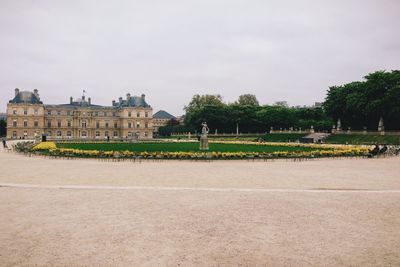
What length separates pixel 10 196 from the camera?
11.5 m

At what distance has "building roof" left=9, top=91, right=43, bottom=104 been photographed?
9631 cm

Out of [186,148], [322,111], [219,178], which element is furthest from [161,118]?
[219,178]

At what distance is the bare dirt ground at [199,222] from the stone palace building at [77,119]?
8572 cm

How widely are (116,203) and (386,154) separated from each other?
26.4 m

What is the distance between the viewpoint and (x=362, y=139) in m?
56.4

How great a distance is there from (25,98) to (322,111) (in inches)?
3217

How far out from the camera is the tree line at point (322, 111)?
2263 inches

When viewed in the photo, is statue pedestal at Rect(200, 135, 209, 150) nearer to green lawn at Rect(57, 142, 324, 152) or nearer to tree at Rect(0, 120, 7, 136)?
green lawn at Rect(57, 142, 324, 152)

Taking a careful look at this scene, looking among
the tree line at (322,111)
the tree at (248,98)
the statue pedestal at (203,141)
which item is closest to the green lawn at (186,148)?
the statue pedestal at (203,141)

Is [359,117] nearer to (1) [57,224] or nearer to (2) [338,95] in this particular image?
(2) [338,95]

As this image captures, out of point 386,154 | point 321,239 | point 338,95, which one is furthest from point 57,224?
point 338,95

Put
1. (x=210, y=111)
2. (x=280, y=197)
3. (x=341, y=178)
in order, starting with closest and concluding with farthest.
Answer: (x=280, y=197)
(x=341, y=178)
(x=210, y=111)

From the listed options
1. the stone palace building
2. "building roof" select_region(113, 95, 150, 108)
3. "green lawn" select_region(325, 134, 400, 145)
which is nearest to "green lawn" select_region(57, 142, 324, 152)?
"green lawn" select_region(325, 134, 400, 145)

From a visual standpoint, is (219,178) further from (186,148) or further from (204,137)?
(186,148)
